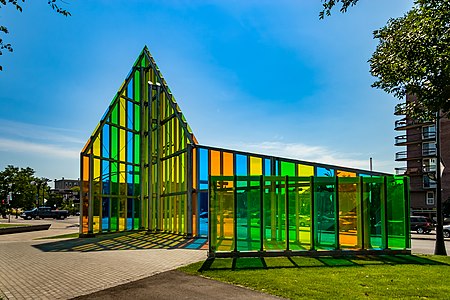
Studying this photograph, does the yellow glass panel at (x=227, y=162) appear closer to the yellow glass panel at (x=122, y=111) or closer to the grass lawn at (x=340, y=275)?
the yellow glass panel at (x=122, y=111)

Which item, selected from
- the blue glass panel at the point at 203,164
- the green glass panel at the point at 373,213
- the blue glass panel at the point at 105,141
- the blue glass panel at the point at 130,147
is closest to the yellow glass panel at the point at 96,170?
the blue glass panel at the point at 105,141

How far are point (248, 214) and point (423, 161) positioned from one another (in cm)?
5656

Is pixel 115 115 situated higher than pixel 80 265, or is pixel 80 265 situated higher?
pixel 115 115

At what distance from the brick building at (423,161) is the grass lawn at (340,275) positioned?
160 ft

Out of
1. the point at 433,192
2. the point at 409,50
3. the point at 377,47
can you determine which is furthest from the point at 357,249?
the point at 433,192

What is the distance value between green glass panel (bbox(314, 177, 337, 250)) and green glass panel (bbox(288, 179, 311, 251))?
→ 0.93 feet

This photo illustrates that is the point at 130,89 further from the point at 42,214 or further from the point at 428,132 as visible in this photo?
the point at 428,132

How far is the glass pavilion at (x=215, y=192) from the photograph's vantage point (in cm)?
1490

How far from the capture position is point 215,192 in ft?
48.6

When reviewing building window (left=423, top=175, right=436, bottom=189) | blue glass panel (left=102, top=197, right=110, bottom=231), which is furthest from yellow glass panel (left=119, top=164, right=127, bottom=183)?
building window (left=423, top=175, right=436, bottom=189)

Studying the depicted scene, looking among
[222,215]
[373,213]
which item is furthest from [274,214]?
[373,213]

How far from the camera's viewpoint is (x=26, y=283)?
34.1 feet

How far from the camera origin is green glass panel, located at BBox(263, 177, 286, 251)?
1484 cm

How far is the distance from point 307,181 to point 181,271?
597 centimetres
